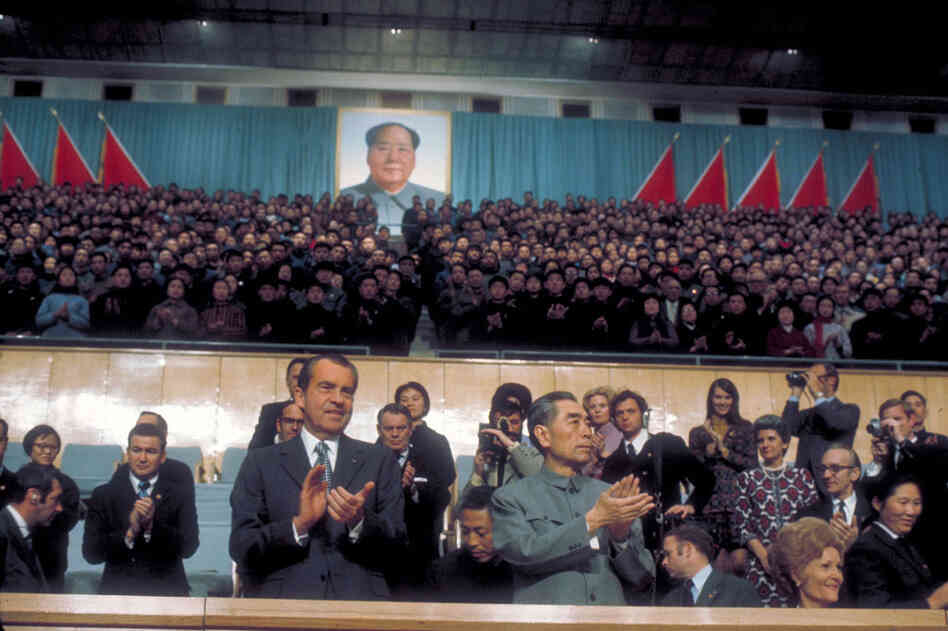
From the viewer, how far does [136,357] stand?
21.6 feet

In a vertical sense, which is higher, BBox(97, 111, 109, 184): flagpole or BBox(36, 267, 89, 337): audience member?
BBox(97, 111, 109, 184): flagpole

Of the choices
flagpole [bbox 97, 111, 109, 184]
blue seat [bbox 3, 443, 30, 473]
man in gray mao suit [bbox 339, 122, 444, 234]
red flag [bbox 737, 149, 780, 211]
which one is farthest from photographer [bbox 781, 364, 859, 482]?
flagpole [bbox 97, 111, 109, 184]

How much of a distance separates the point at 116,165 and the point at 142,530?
51.7 feet

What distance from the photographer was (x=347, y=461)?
8.45 ft

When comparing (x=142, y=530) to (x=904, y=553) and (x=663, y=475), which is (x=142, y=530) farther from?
(x=904, y=553)

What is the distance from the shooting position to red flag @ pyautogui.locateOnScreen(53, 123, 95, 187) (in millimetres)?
17188

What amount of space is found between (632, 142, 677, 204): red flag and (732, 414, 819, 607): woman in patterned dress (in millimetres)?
14522

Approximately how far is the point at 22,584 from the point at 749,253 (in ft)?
32.2

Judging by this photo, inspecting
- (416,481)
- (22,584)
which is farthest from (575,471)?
(22,584)

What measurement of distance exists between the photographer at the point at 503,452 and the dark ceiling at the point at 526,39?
12.9 metres

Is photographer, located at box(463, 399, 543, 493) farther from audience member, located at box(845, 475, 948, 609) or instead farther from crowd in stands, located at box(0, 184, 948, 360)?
crowd in stands, located at box(0, 184, 948, 360)

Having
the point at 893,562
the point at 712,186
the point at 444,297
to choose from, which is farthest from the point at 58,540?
the point at 712,186

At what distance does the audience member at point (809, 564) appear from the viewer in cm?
313

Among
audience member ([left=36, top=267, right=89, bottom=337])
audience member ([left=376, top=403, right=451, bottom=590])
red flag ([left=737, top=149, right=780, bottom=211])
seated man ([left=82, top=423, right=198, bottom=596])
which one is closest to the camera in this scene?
seated man ([left=82, top=423, right=198, bottom=596])
